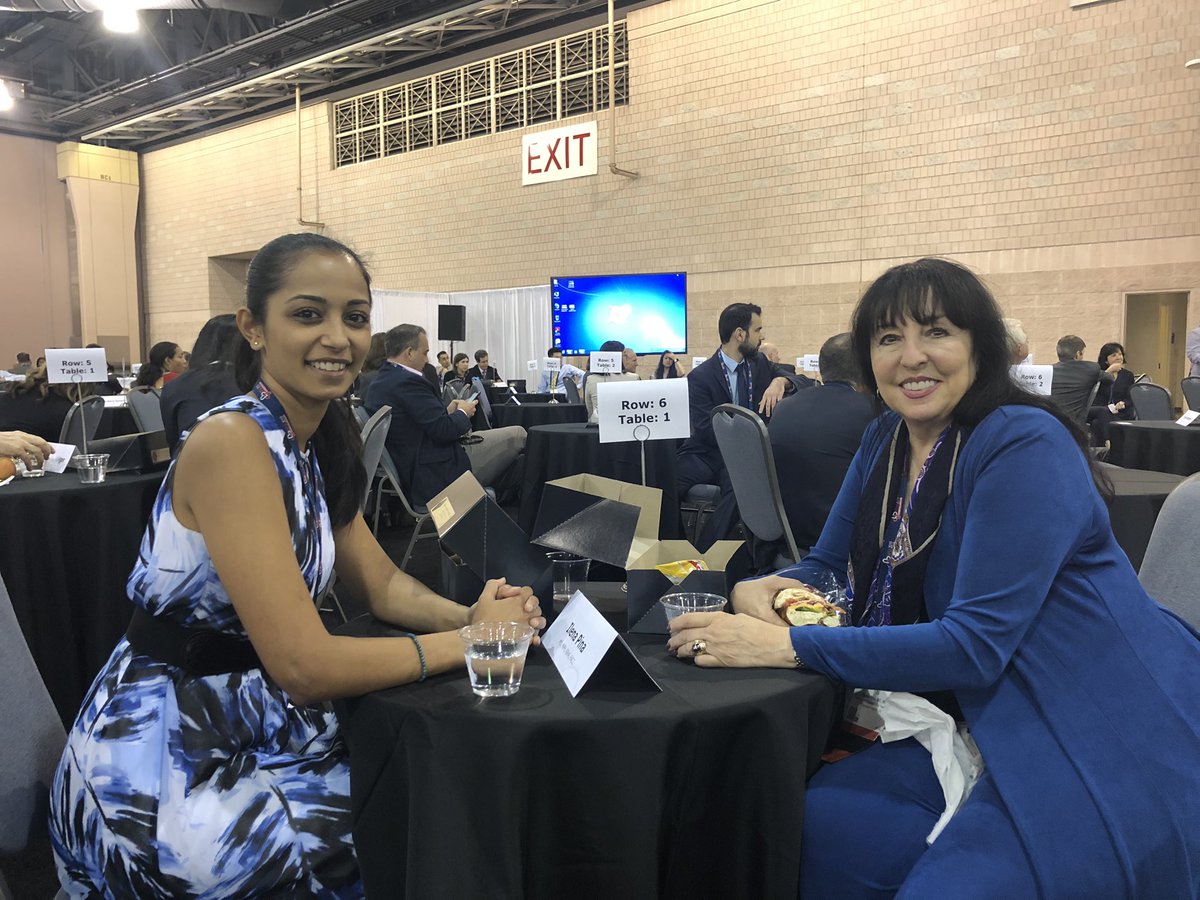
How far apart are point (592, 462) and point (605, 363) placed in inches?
137

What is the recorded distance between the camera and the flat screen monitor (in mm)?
10984

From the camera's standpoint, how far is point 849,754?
4.56 feet

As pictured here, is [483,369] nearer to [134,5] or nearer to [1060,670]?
[134,5]

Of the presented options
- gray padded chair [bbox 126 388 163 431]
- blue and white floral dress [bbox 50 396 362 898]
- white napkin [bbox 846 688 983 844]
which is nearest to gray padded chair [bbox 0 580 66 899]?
blue and white floral dress [bbox 50 396 362 898]

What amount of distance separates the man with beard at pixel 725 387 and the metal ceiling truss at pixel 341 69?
8497mm

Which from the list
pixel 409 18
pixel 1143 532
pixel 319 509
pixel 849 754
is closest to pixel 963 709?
pixel 849 754

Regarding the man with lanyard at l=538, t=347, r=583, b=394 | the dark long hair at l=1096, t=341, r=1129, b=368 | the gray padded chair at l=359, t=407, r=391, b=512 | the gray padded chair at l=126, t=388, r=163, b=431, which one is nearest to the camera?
the gray padded chair at l=359, t=407, r=391, b=512

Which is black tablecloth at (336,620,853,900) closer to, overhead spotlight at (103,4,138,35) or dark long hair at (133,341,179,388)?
dark long hair at (133,341,179,388)

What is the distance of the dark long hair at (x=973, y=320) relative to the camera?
53.2 inches

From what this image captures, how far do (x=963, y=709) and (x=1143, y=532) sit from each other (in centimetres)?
208

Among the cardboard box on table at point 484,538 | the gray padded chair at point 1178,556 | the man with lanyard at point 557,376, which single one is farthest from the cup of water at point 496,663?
the man with lanyard at point 557,376

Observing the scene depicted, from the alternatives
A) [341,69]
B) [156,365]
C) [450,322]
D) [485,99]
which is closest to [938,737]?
[156,365]

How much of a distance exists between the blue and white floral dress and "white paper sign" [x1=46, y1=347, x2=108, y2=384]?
13.8 feet

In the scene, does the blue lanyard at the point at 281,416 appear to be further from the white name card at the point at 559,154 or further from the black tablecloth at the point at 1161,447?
the white name card at the point at 559,154
